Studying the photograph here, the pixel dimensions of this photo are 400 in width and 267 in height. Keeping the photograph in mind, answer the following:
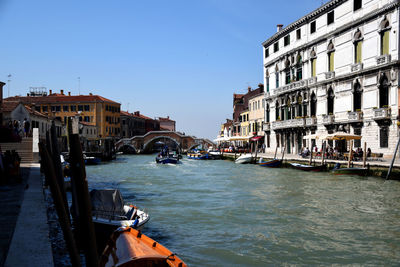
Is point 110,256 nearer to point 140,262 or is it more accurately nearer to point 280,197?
point 140,262

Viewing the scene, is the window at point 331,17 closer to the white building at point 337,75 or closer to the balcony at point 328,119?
the white building at point 337,75

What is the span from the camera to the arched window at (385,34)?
2275 cm

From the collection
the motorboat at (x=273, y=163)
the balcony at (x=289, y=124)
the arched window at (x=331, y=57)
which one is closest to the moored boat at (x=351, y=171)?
the motorboat at (x=273, y=163)

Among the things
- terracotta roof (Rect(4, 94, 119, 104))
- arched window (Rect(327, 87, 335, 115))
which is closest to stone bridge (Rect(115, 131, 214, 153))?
terracotta roof (Rect(4, 94, 119, 104))

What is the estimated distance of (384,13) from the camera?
74.7ft

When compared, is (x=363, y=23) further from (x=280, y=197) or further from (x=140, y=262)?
(x=140, y=262)

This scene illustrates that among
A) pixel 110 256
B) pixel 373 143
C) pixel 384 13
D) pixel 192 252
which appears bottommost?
pixel 192 252

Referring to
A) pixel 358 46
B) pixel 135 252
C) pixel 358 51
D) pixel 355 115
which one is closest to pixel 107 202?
pixel 135 252

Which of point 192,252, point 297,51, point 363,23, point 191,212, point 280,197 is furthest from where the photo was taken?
point 297,51

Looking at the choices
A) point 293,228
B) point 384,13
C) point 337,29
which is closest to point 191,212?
point 293,228

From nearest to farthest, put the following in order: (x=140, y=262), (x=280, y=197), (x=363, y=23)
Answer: (x=140, y=262) < (x=280, y=197) < (x=363, y=23)

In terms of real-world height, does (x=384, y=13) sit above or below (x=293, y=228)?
above

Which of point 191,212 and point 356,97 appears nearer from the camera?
point 191,212

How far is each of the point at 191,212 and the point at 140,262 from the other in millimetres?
6653
